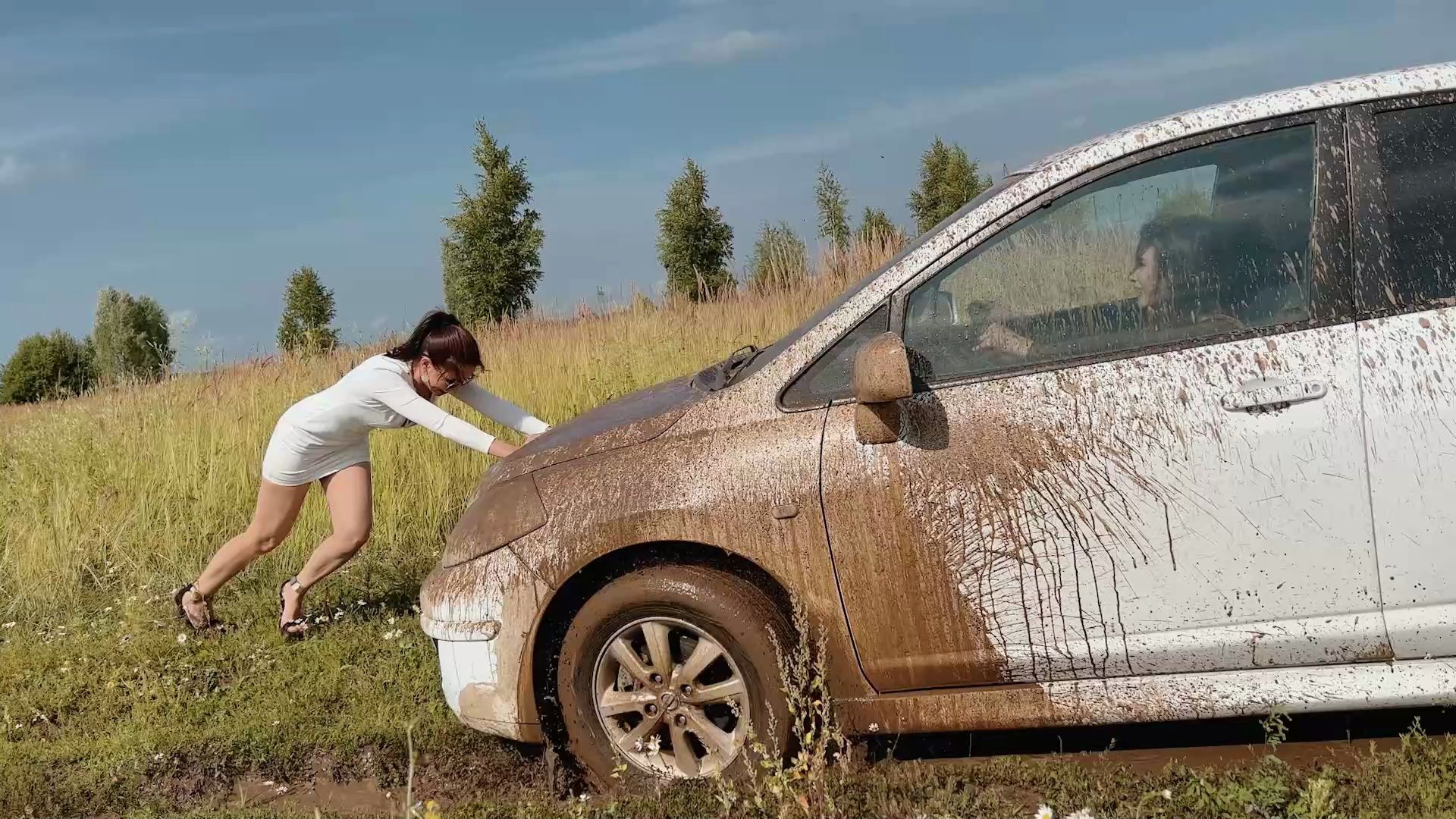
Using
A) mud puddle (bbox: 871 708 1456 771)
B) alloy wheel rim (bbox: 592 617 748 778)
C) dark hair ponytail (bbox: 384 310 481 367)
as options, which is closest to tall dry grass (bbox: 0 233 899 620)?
dark hair ponytail (bbox: 384 310 481 367)

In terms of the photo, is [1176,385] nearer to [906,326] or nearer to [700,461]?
[906,326]

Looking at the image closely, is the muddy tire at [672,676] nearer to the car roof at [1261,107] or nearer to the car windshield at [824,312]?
the car windshield at [824,312]

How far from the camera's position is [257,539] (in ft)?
21.1

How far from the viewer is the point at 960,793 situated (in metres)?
3.71

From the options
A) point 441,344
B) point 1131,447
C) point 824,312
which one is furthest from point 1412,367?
point 441,344

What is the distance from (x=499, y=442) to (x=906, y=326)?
2.38m

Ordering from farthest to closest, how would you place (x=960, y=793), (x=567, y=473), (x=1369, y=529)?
(x=567, y=473) → (x=960, y=793) → (x=1369, y=529)

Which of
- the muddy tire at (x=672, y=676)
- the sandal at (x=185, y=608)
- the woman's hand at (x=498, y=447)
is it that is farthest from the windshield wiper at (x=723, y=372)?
the sandal at (x=185, y=608)

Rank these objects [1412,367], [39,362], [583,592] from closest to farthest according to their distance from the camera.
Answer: [1412,367], [583,592], [39,362]

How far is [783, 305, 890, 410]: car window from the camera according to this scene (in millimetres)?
3678

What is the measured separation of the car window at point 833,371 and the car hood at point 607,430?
40cm

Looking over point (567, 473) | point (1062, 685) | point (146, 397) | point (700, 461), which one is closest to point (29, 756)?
point (567, 473)

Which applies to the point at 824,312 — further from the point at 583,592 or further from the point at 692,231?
the point at 692,231

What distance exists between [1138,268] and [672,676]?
1.93m
